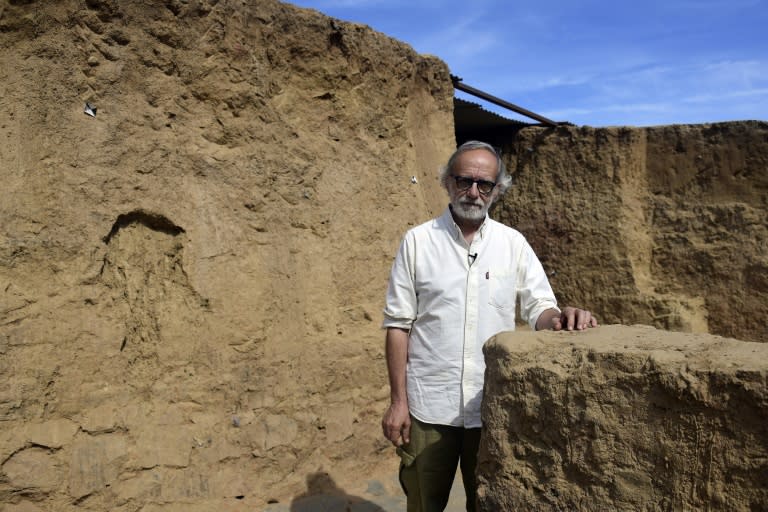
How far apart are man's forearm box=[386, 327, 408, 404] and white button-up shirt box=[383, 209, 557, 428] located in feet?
0.08

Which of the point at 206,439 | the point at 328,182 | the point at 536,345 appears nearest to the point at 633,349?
the point at 536,345

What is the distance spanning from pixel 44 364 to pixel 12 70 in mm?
1352

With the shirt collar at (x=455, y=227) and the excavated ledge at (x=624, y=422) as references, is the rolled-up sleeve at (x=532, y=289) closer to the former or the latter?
the shirt collar at (x=455, y=227)

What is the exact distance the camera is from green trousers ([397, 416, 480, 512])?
7.89ft

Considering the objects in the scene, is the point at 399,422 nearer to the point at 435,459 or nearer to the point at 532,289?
the point at 435,459

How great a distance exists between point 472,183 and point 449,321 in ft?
1.63

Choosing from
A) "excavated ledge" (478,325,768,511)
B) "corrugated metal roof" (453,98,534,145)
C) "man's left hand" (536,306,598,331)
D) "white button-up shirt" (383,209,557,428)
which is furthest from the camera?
"corrugated metal roof" (453,98,534,145)

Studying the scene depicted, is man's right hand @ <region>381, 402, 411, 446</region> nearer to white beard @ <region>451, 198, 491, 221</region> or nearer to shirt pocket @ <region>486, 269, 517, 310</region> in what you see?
shirt pocket @ <region>486, 269, 517, 310</region>

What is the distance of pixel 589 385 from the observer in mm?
1824

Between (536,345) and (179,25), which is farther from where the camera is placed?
(179,25)

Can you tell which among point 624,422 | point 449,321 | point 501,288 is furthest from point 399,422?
point 624,422

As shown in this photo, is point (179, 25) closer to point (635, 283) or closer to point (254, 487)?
point (254, 487)

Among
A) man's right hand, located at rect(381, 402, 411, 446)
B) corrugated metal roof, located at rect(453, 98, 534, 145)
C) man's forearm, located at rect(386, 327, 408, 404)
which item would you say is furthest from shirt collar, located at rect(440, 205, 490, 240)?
corrugated metal roof, located at rect(453, 98, 534, 145)

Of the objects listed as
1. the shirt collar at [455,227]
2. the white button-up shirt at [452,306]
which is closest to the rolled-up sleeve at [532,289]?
the white button-up shirt at [452,306]
